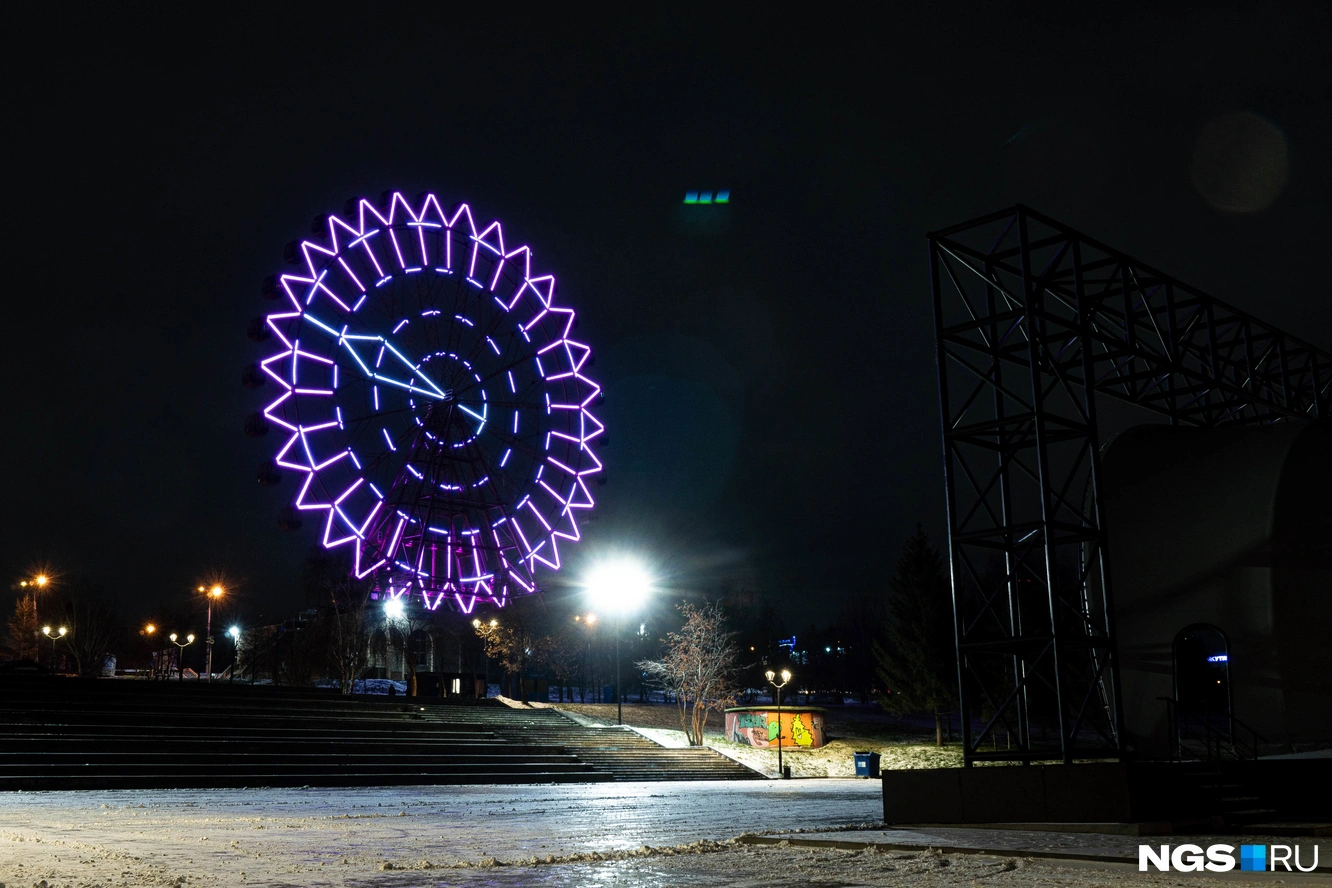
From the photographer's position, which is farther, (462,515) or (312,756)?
(462,515)

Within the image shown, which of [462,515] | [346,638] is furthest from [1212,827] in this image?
[346,638]

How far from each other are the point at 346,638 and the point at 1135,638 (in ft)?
118

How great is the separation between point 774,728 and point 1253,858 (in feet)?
98.0

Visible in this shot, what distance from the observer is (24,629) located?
211ft

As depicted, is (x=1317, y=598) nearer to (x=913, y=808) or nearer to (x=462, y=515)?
(x=913, y=808)

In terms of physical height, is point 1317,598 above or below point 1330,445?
below

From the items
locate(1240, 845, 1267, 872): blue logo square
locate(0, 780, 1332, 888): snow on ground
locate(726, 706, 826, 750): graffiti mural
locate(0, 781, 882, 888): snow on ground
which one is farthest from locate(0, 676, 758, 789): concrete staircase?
locate(1240, 845, 1267, 872): blue logo square

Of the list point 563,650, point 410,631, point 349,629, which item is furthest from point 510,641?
point 563,650

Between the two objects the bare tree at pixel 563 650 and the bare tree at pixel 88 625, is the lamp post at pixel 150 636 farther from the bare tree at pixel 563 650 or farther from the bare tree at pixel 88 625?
the bare tree at pixel 563 650

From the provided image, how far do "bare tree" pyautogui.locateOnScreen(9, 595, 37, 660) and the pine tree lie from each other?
47.7 m

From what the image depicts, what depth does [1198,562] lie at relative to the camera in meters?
20.5

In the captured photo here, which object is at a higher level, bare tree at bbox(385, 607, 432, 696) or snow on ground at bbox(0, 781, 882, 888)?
bare tree at bbox(385, 607, 432, 696)

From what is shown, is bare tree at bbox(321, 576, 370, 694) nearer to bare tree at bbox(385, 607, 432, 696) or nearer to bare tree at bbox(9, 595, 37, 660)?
bare tree at bbox(385, 607, 432, 696)

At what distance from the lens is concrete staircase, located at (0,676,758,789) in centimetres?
1998
